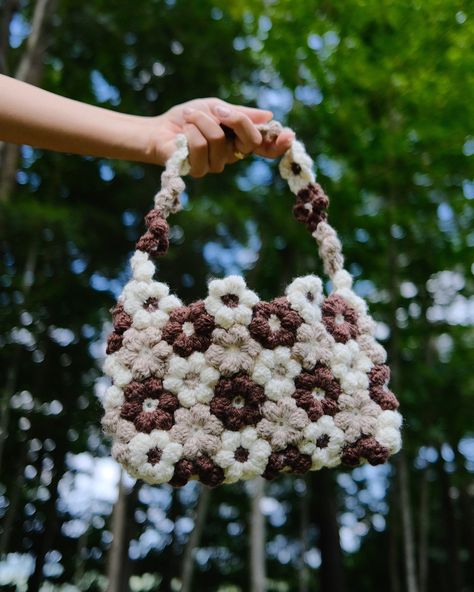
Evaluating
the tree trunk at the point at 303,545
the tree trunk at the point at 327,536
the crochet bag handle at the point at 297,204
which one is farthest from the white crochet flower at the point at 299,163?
the tree trunk at the point at 303,545

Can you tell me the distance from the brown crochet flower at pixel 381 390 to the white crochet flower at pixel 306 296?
0.14m

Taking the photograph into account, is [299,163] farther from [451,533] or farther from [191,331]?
[451,533]

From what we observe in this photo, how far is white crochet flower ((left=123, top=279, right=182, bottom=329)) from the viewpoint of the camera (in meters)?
0.98

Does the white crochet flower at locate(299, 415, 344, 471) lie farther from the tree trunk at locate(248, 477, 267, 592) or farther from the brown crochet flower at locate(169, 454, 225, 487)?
the tree trunk at locate(248, 477, 267, 592)

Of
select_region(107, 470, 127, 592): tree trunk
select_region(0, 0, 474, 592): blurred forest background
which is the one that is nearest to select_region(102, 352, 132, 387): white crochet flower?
select_region(0, 0, 474, 592): blurred forest background

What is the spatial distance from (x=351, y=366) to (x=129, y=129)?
0.55 meters

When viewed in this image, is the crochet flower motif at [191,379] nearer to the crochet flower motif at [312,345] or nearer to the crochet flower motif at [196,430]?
the crochet flower motif at [196,430]

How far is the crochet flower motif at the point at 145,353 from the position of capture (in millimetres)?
954

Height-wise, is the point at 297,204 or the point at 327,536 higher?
the point at 297,204

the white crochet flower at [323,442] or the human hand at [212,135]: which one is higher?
the human hand at [212,135]

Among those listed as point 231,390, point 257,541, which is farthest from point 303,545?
point 231,390

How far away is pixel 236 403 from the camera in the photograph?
3.18ft

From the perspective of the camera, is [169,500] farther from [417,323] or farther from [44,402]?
[417,323]

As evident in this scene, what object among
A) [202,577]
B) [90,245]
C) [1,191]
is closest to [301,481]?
[202,577]
